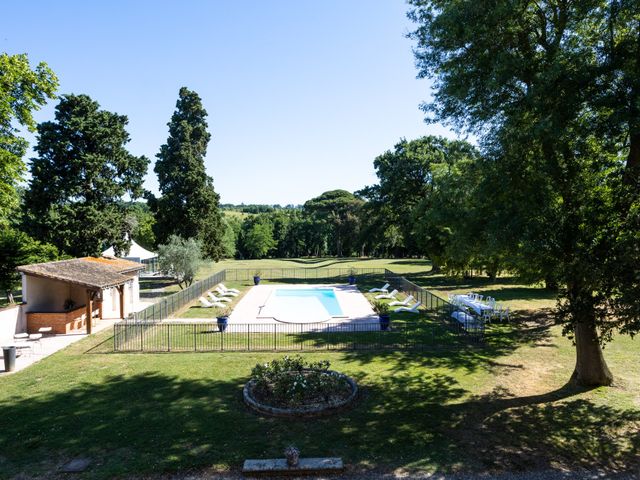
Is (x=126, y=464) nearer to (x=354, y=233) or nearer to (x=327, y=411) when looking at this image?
(x=327, y=411)

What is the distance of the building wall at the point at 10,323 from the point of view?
17.2 m

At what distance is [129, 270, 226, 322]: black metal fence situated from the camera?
61.3ft

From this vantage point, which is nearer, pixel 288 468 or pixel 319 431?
pixel 288 468

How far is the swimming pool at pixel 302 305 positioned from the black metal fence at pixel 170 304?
16.1ft

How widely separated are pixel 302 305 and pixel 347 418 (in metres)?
17.8

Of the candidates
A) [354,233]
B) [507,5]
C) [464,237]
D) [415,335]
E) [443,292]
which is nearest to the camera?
[507,5]

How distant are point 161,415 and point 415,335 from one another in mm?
11192

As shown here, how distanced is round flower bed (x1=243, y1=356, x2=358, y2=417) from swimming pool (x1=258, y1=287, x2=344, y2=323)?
29.9 feet

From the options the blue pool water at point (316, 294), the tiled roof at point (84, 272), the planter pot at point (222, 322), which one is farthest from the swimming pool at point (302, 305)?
the tiled roof at point (84, 272)

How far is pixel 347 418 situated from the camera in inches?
384

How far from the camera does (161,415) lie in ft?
32.3

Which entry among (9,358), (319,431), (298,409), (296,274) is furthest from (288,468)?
(296,274)

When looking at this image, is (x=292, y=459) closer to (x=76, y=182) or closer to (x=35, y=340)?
(x=35, y=340)

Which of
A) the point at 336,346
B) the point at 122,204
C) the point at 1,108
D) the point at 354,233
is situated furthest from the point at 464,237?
the point at 354,233
